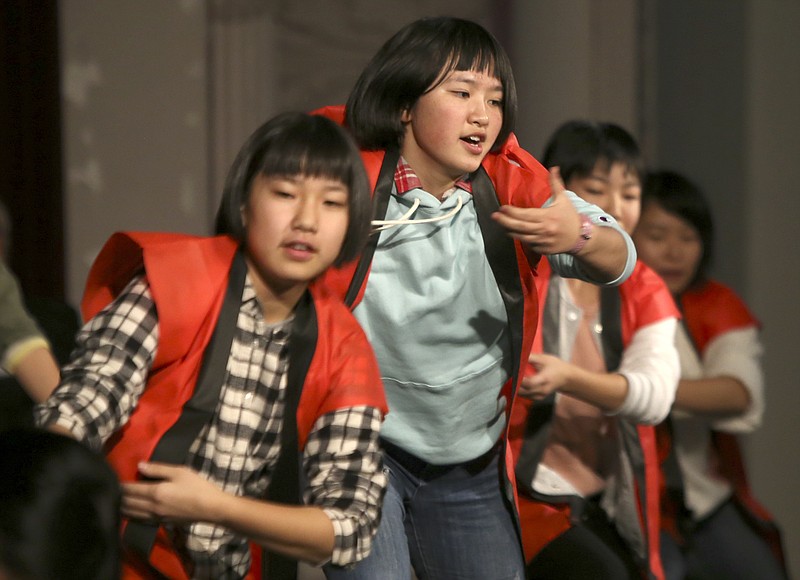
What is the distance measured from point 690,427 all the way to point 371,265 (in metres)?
1.27

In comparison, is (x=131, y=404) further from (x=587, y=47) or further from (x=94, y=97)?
(x=587, y=47)

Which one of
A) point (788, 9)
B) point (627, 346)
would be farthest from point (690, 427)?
point (788, 9)

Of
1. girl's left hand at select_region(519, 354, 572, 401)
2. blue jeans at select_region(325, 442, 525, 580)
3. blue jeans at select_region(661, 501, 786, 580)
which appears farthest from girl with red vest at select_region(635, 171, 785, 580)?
blue jeans at select_region(325, 442, 525, 580)

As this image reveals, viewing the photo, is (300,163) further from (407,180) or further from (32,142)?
(32,142)

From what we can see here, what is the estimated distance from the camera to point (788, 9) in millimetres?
3871

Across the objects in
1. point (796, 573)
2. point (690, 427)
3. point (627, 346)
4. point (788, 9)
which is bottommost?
point (796, 573)

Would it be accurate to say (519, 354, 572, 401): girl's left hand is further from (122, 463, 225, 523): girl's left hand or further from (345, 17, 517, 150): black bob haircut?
(122, 463, 225, 523): girl's left hand

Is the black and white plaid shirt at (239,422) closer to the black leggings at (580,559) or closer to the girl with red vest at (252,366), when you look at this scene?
the girl with red vest at (252,366)

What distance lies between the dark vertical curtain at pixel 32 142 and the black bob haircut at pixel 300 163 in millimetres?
1779

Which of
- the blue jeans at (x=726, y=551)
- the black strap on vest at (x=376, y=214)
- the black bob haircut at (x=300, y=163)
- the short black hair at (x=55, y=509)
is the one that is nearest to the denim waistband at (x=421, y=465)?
the black strap on vest at (x=376, y=214)

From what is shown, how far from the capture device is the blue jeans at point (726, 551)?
101 inches

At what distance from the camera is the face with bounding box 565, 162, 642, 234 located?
92.3 inches

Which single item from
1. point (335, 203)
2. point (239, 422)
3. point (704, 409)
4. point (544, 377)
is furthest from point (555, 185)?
point (704, 409)

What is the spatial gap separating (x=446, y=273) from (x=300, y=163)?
34cm
